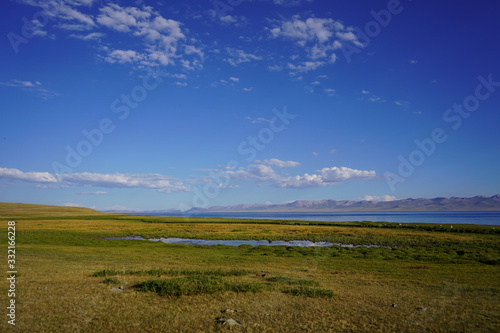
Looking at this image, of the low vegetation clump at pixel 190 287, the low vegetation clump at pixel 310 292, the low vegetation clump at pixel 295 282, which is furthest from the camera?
the low vegetation clump at pixel 295 282

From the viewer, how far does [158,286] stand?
14070mm

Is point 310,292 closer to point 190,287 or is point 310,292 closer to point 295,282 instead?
point 295,282

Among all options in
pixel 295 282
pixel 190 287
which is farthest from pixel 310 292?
pixel 190 287

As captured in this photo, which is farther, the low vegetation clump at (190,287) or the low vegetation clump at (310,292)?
the low vegetation clump at (310,292)

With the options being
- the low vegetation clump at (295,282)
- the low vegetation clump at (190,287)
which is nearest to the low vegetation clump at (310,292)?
the low vegetation clump at (190,287)

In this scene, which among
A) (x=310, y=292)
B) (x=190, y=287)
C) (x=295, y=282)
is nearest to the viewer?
(x=190, y=287)

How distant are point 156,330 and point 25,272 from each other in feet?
41.1

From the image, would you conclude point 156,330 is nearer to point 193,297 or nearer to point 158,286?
point 193,297

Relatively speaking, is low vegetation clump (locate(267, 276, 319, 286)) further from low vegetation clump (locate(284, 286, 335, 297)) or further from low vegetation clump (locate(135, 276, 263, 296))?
low vegetation clump (locate(135, 276, 263, 296))

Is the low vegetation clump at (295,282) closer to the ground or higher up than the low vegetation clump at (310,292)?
closer to the ground

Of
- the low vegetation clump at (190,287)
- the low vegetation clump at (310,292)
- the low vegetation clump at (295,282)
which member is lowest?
the low vegetation clump at (295,282)

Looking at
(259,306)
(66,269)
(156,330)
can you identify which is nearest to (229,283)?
(259,306)

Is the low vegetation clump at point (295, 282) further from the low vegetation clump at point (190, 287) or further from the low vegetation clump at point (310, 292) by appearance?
the low vegetation clump at point (190, 287)

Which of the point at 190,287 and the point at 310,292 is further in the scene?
the point at 310,292
